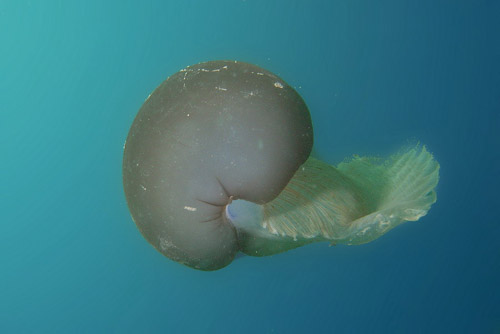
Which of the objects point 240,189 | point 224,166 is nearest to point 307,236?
point 240,189

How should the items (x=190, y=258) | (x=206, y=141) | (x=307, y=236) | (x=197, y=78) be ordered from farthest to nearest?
(x=307, y=236)
(x=190, y=258)
(x=197, y=78)
(x=206, y=141)

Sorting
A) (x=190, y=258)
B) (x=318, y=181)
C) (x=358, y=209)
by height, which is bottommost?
(x=190, y=258)

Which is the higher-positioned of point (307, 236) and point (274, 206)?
point (274, 206)

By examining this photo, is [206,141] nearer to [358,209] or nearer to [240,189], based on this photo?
[240,189]

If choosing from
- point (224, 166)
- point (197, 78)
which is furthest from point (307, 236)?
point (197, 78)

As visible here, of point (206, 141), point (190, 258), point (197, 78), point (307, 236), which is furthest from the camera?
point (307, 236)

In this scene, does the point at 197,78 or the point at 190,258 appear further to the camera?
the point at 190,258
